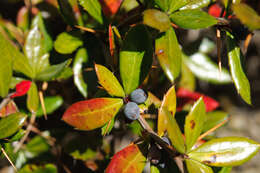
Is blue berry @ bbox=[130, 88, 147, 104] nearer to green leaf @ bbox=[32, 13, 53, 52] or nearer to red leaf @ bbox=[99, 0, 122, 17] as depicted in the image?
red leaf @ bbox=[99, 0, 122, 17]

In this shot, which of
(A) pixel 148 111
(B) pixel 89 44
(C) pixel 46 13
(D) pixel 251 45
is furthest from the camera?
(D) pixel 251 45

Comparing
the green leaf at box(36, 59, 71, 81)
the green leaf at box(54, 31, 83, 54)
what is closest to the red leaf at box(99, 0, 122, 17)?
the green leaf at box(54, 31, 83, 54)

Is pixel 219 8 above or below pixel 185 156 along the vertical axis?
above

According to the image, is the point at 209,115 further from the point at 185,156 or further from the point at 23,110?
the point at 23,110

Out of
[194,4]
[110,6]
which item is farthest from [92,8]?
[194,4]

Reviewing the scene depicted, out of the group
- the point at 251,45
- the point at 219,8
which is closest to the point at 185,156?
the point at 219,8

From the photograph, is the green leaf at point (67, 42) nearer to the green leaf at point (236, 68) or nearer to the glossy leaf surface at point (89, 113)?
the glossy leaf surface at point (89, 113)
